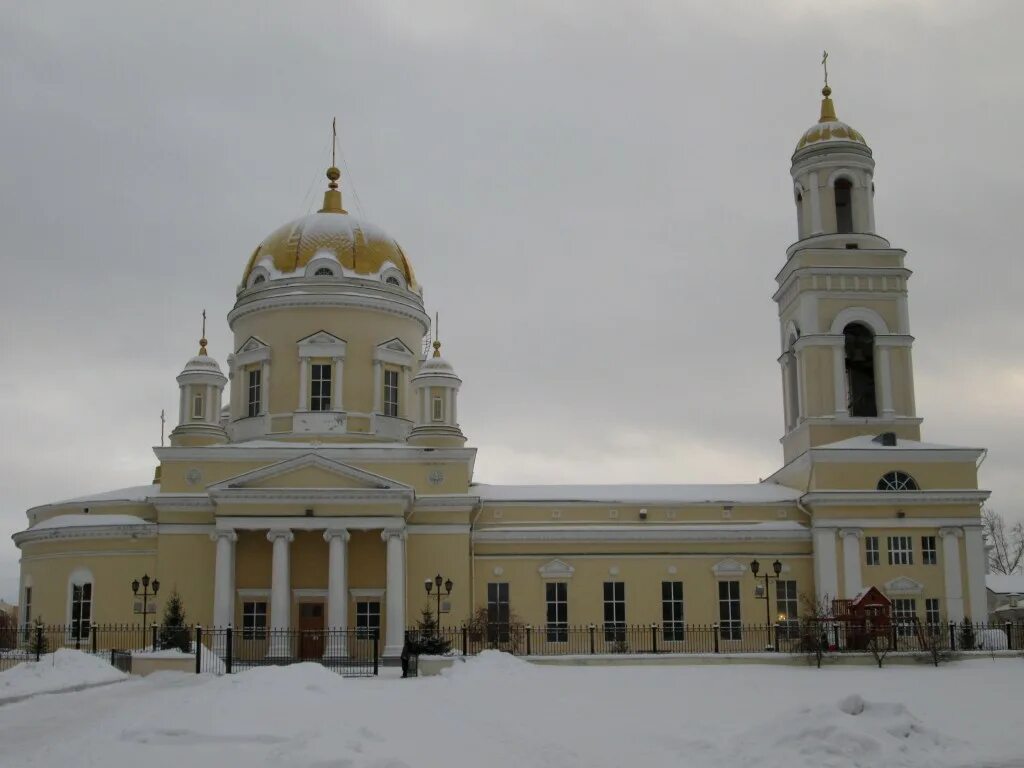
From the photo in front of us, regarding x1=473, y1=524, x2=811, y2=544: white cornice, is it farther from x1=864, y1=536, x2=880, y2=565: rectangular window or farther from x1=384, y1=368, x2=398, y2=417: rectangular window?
x1=384, y1=368, x2=398, y2=417: rectangular window

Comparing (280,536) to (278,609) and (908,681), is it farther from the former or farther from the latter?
(908,681)

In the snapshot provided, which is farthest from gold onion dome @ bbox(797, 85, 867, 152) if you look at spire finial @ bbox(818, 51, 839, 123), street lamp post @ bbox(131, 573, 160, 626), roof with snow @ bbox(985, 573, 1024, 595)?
roof with snow @ bbox(985, 573, 1024, 595)

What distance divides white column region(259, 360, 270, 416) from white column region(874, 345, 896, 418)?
69.3ft

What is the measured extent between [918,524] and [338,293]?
21.2 m

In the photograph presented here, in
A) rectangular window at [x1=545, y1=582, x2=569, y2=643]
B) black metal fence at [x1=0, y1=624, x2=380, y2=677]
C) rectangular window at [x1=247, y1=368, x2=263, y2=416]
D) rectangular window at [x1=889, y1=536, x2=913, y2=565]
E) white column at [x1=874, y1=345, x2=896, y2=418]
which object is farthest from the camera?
rectangular window at [x1=247, y1=368, x2=263, y2=416]

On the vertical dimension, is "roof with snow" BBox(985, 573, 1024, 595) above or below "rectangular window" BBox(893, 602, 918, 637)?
above

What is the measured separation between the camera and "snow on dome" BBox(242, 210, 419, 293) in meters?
46.4

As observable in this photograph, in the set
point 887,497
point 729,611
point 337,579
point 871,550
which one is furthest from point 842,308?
point 337,579

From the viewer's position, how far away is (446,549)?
136ft

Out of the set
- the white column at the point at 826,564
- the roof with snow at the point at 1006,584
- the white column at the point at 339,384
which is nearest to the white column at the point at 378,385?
the white column at the point at 339,384

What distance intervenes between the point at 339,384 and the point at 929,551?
20668mm

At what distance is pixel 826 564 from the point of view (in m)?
42.2

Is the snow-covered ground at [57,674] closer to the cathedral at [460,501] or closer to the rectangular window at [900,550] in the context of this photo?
the cathedral at [460,501]

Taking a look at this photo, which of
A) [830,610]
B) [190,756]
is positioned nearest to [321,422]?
[830,610]
